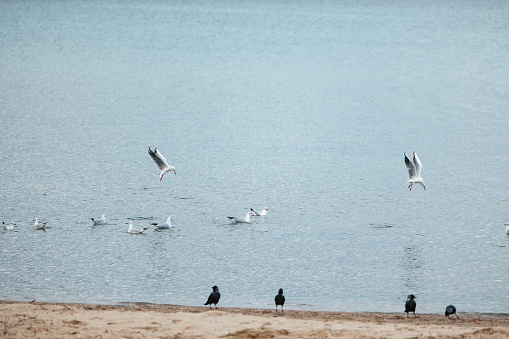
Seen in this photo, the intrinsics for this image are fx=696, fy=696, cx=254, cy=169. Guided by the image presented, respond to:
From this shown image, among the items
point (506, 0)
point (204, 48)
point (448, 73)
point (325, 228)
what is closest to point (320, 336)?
point (325, 228)

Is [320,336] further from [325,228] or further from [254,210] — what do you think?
[254,210]

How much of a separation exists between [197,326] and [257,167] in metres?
18.6

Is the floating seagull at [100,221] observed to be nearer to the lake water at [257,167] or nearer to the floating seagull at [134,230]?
the lake water at [257,167]

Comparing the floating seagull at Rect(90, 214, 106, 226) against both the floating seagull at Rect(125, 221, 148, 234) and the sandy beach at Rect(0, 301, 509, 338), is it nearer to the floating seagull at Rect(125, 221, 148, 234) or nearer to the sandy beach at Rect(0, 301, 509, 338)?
the floating seagull at Rect(125, 221, 148, 234)

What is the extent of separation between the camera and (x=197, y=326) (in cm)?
1067

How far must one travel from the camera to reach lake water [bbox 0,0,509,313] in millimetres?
16391

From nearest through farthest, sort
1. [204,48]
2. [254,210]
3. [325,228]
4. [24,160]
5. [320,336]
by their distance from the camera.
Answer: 1. [320,336]
2. [325,228]
3. [254,210]
4. [24,160]
5. [204,48]

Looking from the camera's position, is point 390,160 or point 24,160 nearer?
point 24,160

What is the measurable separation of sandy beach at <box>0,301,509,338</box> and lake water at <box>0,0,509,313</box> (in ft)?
9.52

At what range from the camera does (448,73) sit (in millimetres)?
54219

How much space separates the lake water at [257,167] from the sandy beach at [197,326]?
290 cm

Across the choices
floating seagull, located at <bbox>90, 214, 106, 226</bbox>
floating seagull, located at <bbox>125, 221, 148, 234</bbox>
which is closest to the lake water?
floating seagull, located at <bbox>90, 214, 106, 226</bbox>

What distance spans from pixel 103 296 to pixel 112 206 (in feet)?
25.6

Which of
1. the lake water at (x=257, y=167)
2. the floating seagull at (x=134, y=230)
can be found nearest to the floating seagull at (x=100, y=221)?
the lake water at (x=257, y=167)
